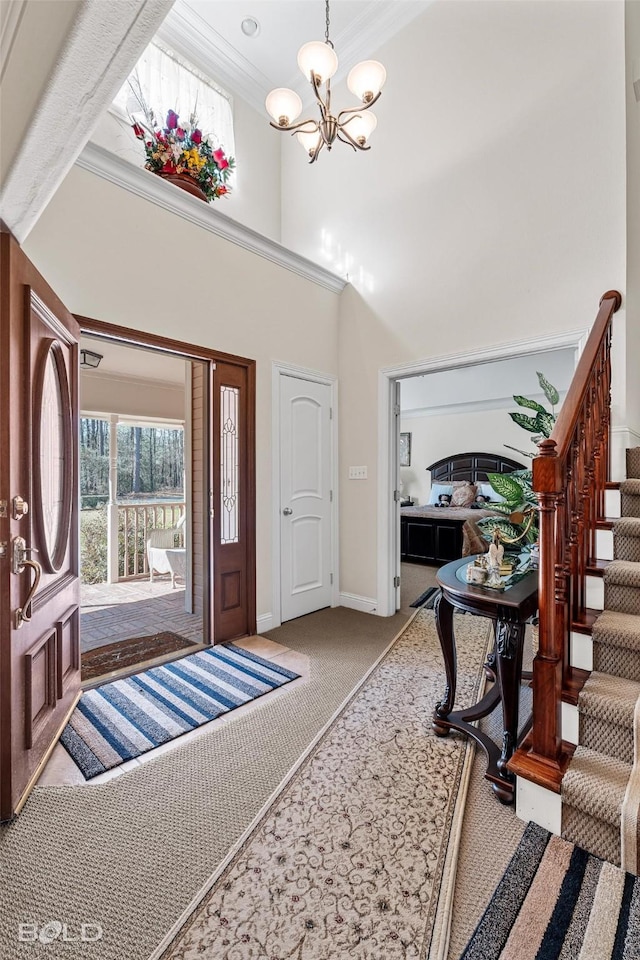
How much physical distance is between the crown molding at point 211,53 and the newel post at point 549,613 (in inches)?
188

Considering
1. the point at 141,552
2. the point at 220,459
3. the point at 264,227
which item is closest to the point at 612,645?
the point at 220,459

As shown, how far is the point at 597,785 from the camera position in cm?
133

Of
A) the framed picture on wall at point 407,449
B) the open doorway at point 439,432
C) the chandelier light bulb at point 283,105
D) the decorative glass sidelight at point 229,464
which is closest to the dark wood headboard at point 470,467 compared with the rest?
the open doorway at point 439,432

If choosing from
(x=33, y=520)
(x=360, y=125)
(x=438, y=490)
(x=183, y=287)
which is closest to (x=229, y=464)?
(x=183, y=287)

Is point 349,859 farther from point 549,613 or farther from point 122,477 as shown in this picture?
point 122,477

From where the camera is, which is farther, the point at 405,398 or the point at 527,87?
the point at 405,398

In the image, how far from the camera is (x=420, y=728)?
6.77ft

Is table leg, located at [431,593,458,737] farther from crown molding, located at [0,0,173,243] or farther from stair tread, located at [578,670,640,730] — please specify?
crown molding, located at [0,0,173,243]

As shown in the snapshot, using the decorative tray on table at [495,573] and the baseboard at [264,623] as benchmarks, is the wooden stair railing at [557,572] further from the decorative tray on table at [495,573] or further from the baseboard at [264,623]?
the baseboard at [264,623]

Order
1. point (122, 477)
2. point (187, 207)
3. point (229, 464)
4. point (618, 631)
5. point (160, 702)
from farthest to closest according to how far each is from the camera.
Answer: point (122, 477), point (229, 464), point (187, 207), point (160, 702), point (618, 631)

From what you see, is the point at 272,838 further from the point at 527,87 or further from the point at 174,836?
the point at 527,87

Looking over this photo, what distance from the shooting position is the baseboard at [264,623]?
10.9 feet

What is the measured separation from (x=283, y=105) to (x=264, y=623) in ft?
11.5

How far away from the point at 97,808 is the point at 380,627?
225cm
